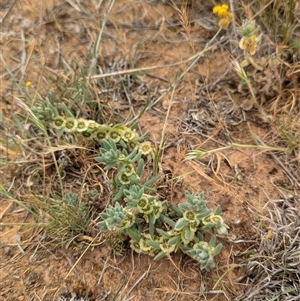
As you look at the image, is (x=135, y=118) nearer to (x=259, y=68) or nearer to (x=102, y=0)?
(x=259, y=68)

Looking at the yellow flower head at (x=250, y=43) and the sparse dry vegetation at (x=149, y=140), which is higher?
the yellow flower head at (x=250, y=43)

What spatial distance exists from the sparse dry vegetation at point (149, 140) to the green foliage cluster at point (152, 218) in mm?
16

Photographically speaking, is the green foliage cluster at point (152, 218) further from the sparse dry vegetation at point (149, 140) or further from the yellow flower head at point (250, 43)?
the yellow flower head at point (250, 43)

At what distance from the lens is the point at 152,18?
98.7 inches

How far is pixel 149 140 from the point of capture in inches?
84.0

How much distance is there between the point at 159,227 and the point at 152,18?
1169mm

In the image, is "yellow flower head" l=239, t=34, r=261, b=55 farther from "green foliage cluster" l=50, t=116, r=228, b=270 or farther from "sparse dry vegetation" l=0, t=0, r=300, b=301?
"green foliage cluster" l=50, t=116, r=228, b=270

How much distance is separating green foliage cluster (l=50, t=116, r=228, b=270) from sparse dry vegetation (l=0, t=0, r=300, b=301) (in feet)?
0.05

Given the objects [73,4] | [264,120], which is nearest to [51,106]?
[73,4]

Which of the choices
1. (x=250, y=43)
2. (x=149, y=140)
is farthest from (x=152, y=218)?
(x=250, y=43)

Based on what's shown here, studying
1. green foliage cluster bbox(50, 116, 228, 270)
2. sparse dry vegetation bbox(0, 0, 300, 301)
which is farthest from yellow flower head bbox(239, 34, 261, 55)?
green foliage cluster bbox(50, 116, 228, 270)

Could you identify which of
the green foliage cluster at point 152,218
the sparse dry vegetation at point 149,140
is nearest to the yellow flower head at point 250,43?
the sparse dry vegetation at point 149,140

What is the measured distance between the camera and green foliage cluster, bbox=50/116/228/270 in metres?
1.72

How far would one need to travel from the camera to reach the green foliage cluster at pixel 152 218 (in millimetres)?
1723
